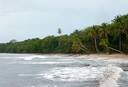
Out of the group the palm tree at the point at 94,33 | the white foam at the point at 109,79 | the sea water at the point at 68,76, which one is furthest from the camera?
the palm tree at the point at 94,33

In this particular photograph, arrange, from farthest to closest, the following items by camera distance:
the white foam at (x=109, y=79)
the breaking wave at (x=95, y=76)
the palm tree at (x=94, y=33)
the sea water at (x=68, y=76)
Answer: the palm tree at (x=94, y=33) → the sea water at (x=68, y=76) → the breaking wave at (x=95, y=76) → the white foam at (x=109, y=79)

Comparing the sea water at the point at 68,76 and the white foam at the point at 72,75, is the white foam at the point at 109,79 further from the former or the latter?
the white foam at the point at 72,75

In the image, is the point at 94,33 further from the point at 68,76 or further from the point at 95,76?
the point at 95,76

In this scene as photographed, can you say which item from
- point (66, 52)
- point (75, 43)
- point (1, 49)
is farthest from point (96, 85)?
point (1, 49)

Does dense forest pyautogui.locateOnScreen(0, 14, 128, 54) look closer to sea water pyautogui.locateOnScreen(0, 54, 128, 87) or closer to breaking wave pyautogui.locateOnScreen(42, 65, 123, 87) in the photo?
sea water pyautogui.locateOnScreen(0, 54, 128, 87)

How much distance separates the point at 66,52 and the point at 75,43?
1908 cm

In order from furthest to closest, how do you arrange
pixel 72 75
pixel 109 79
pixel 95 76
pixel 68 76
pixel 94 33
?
pixel 94 33 → pixel 72 75 → pixel 68 76 → pixel 95 76 → pixel 109 79

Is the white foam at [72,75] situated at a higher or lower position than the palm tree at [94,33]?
lower

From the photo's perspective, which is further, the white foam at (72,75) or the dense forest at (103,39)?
the dense forest at (103,39)

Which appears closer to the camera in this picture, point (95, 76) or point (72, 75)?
point (95, 76)

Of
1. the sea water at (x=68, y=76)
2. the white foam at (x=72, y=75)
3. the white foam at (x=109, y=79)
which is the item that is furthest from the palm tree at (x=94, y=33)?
the white foam at (x=109, y=79)

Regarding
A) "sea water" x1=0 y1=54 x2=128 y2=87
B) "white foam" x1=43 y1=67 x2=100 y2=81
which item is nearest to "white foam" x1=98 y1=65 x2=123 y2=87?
"sea water" x1=0 y1=54 x2=128 y2=87

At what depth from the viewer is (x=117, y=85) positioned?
22.0m

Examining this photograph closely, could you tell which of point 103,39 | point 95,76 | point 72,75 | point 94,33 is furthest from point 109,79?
point 94,33
